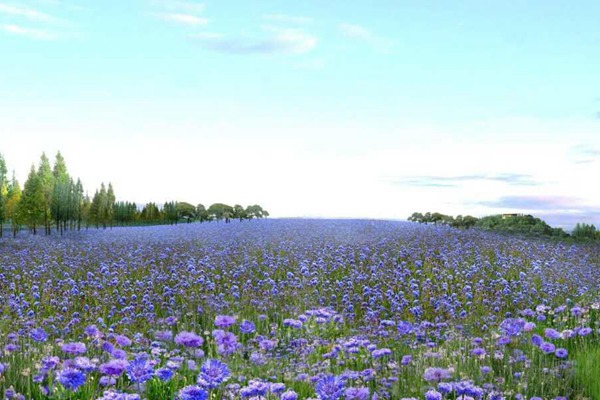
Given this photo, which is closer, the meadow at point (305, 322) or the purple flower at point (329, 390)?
the purple flower at point (329, 390)

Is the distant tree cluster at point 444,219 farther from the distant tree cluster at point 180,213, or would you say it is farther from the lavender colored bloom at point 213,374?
the lavender colored bloom at point 213,374

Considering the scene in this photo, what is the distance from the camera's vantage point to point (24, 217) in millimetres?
45375

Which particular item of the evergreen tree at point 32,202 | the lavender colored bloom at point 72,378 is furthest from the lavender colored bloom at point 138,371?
the evergreen tree at point 32,202

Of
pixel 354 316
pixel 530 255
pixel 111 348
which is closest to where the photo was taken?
pixel 111 348

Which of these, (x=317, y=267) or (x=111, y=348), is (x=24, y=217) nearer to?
(x=317, y=267)

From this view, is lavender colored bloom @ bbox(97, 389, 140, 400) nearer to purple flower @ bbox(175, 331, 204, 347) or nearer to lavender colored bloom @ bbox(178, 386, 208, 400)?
lavender colored bloom @ bbox(178, 386, 208, 400)

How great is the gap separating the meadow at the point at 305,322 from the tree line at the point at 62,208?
3041 cm

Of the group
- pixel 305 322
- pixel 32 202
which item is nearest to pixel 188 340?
pixel 305 322

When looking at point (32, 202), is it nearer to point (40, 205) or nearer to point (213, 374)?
point (40, 205)

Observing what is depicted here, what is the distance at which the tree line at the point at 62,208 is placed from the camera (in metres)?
45.8

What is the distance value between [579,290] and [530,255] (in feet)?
16.5

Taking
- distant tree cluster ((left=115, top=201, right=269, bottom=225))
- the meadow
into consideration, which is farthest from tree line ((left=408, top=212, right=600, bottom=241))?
distant tree cluster ((left=115, top=201, right=269, bottom=225))

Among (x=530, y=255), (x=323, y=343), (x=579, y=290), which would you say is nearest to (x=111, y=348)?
(x=323, y=343)

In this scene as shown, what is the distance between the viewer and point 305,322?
811 centimetres
